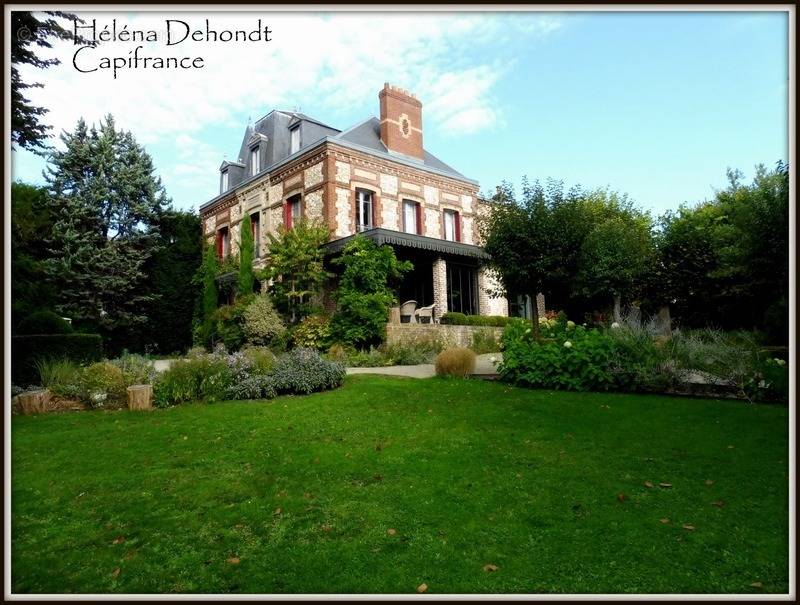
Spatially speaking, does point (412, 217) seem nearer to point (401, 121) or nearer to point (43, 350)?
point (401, 121)

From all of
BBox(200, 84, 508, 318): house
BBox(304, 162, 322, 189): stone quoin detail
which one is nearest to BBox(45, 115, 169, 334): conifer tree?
BBox(200, 84, 508, 318): house

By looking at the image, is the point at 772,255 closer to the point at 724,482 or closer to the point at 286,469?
Result: the point at 724,482

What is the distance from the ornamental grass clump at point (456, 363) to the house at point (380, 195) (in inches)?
275

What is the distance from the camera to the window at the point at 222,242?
79.3ft

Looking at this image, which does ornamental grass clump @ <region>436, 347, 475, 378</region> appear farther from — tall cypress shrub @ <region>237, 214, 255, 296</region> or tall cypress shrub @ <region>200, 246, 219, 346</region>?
tall cypress shrub @ <region>200, 246, 219, 346</region>

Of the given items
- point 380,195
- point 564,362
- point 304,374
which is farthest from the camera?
point 380,195

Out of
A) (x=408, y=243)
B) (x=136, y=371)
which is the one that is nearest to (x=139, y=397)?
(x=136, y=371)

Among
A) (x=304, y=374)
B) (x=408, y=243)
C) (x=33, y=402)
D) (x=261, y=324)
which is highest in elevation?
(x=408, y=243)

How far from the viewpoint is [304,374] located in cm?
884

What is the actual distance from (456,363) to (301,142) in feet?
46.4

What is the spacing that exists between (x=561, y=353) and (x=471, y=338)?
829 cm

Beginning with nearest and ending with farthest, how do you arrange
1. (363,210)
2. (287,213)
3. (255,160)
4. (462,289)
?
(363,210), (287,213), (462,289), (255,160)

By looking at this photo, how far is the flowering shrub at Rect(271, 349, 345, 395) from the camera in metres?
8.62

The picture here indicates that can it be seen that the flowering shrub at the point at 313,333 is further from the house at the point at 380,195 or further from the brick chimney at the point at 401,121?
the brick chimney at the point at 401,121
